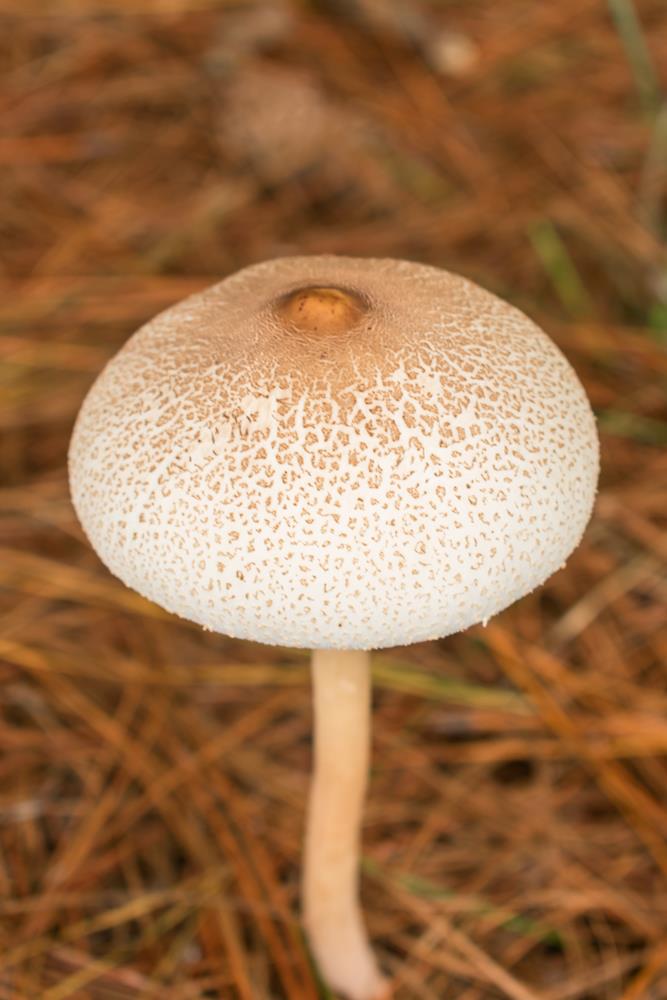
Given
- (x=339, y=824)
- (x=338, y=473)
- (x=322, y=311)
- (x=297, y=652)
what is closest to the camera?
(x=338, y=473)

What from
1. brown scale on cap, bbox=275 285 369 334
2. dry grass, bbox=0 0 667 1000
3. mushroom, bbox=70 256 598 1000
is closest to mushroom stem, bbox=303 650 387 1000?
dry grass, bbox=0 0 667 1000

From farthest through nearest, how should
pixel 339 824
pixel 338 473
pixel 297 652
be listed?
pixel 297 652
pixel 339 824
pixel 338 473

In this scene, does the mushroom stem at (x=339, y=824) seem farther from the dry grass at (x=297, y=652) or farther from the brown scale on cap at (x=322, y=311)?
the brown scale on cap at (x=322, y=311)

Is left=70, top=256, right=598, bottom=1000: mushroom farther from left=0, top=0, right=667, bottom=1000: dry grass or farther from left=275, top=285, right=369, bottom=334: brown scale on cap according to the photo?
left=0, top=0, right=667, bottom=1000: dry grass

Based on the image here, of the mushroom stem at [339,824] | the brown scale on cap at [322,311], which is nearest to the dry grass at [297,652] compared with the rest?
the mushroom stem at [339,824]

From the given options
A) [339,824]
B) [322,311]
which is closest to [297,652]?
[339,824]

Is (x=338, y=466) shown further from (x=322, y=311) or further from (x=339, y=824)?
(x=339, y=824)

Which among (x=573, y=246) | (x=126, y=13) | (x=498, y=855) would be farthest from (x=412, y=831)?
(x=126, y=13)
